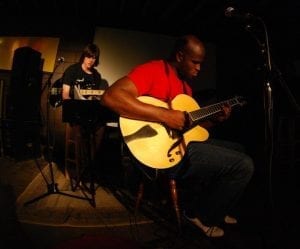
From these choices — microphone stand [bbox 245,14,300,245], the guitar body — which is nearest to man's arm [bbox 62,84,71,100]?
the guitar body

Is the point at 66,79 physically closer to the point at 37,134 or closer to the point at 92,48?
the point at 92,48

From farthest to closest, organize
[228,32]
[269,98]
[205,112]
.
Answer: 1. [228,32]
2. [205,112]
3. [269,98]

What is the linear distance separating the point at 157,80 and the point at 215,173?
0.98 m

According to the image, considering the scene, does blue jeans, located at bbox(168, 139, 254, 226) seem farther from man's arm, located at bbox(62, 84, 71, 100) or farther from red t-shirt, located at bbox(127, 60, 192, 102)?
man's arm, located at bbox(62, 84, 71, 100)

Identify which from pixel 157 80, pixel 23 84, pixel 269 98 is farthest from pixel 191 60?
pixel 23 84

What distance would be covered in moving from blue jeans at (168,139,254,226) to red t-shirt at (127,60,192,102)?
1.74ft

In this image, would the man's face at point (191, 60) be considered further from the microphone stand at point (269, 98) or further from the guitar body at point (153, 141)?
the microphone stand at point (269, 98)

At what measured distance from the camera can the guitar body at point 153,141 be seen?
2543mm

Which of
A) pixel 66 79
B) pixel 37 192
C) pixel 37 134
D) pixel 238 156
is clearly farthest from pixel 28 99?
pixel 238 156

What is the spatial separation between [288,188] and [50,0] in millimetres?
5694

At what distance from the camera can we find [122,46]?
22.7ft

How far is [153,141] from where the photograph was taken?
261 cm

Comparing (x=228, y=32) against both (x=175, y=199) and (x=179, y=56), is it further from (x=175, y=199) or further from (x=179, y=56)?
(x=175, y=199)

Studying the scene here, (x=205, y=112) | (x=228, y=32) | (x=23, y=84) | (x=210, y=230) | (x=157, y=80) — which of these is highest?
(x=228, y=32)
